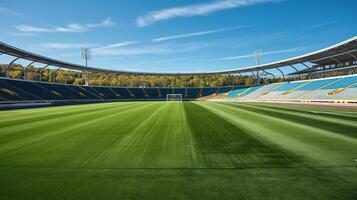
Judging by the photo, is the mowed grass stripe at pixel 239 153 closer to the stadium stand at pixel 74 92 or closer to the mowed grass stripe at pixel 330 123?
the mowed grass stripe at pixel 330 123

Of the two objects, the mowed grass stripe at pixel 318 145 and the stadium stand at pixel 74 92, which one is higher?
the stadium stand at pixel 74 92

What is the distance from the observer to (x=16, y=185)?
4.43 meters

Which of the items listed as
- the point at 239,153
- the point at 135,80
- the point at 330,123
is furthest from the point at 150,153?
the point at 135,80

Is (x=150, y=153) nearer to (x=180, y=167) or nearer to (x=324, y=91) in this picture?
(x=180, y=167)

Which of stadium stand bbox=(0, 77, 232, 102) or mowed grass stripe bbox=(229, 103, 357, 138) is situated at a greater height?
stadium stand bbox=(0, 77, 232, 102)

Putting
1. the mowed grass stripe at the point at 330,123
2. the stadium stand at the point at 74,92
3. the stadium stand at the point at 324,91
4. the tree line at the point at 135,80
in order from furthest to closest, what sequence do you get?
the tree line at the point at 135,80 < the stadium stand at the point at 74,92 < the stadium stand at the point at 324,91 < the mowed grass stripe at the point at 330,123

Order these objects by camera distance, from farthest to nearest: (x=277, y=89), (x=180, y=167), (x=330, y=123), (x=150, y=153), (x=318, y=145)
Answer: (x=277, y=89)
(x=330, y=123)
(x=318, y=145)
(x=150, y=153)
(x=180, y=167)

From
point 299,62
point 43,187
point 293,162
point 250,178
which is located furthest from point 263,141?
point 299,62

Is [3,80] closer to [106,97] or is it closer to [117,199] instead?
[106,97]

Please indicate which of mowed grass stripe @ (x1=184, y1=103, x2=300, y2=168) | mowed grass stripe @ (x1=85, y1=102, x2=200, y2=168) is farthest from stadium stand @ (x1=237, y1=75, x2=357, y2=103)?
mowed grass stripe @ (x1=85, y1=102, x2=200, y2=168)

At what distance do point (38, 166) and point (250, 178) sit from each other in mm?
5064

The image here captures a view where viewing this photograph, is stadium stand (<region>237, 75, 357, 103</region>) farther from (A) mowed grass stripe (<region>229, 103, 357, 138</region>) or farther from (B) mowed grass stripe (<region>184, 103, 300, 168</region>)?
(B) mowed grass stripe (<region>184, 103, 300, 168</region>)

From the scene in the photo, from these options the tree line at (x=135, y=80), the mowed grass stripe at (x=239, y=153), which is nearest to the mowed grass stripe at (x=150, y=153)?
the mowed grass stripe at (x=239, y=153)

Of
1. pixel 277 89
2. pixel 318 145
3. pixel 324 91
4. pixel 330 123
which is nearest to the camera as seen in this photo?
pixel 318 145
